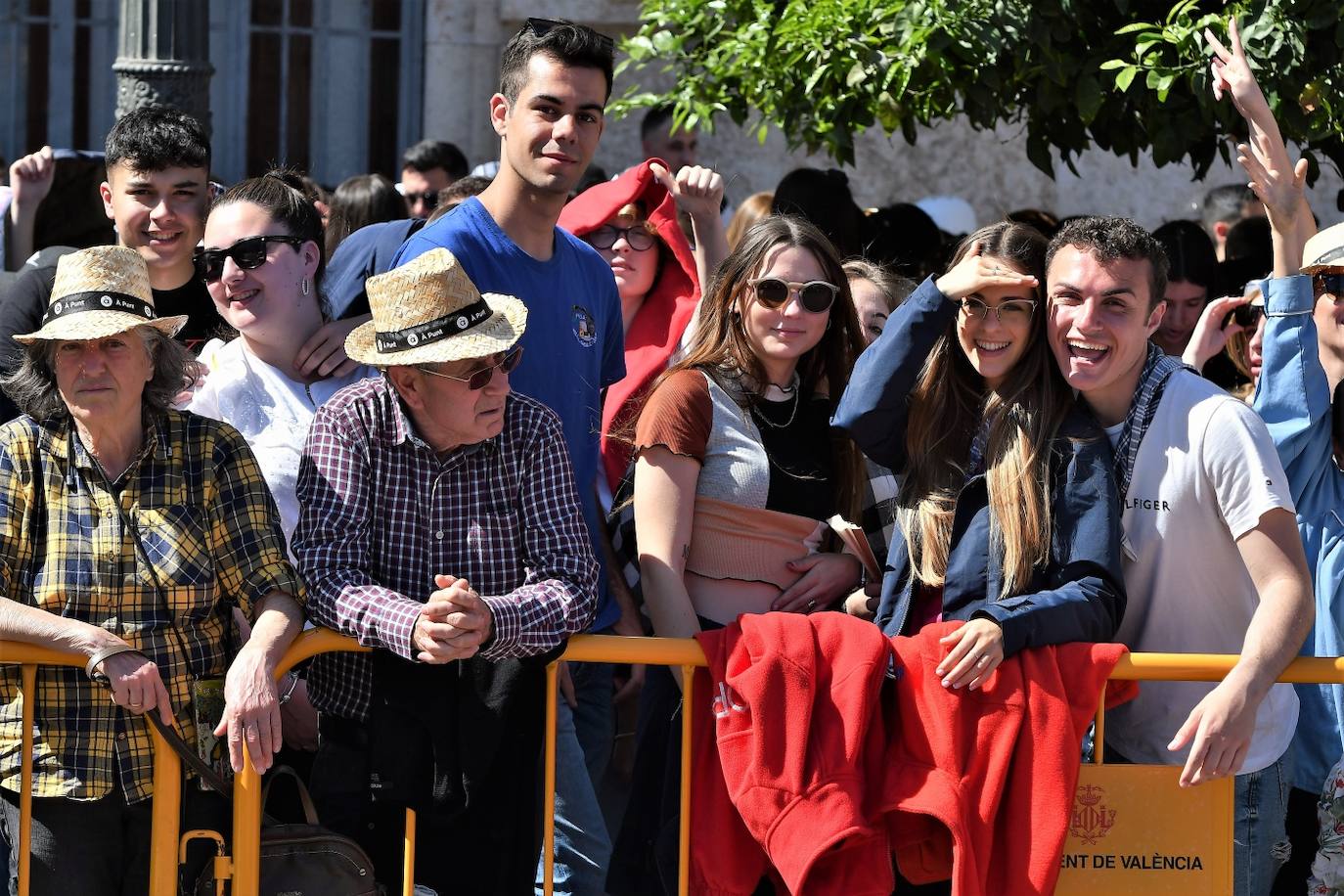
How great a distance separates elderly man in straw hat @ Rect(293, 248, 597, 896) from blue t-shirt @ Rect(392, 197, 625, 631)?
0.33 metres

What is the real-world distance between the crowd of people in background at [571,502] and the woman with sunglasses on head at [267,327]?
10 millimetres

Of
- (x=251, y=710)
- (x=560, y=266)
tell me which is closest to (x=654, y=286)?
(x=560, y=266)

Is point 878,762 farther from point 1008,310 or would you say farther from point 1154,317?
point 1154,317

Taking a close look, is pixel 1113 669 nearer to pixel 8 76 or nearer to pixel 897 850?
pixel 897 850

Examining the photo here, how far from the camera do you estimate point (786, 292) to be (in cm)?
413

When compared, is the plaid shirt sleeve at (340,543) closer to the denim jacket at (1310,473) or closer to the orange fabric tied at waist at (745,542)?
the orange fabric tied at waist at (745,542)

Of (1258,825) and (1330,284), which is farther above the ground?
(1330,284)

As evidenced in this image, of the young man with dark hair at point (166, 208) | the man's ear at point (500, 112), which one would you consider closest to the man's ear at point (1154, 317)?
the man's ear at point (500, 112)

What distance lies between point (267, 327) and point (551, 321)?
0.70 m

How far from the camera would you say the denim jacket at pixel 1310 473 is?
3893 millimetres

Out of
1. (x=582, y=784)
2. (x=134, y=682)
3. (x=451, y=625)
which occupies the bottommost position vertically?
(x=582, y=784)

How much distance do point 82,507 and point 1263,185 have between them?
8.76 feet

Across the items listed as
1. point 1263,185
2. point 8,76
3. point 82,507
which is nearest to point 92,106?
point 8,76

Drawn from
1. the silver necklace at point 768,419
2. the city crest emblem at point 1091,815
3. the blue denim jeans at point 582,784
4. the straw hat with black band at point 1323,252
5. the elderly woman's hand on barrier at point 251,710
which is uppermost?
the straw hat with black band at point 1323,252
